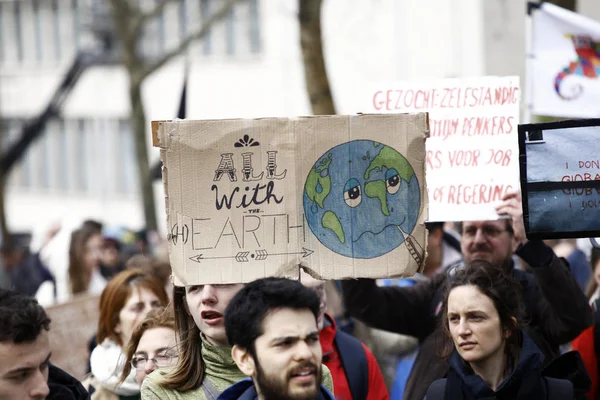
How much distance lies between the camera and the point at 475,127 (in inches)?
222

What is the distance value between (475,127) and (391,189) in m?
1.37

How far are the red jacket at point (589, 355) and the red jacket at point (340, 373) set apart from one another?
4.13ft

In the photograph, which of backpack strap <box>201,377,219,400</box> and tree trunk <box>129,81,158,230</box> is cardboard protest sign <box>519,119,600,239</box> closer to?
backpack strap <box>201,377,219,400</box>

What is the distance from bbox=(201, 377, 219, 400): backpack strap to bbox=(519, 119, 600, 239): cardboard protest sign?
129cm

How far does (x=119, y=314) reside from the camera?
6.45 m

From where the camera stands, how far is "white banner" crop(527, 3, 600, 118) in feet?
23.7

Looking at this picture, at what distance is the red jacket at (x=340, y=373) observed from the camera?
5.12 m

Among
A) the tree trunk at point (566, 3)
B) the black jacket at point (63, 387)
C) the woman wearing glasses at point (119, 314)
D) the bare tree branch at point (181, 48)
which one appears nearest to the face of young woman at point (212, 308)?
the black jacket at point (63, 387)

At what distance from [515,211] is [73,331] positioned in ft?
15.8

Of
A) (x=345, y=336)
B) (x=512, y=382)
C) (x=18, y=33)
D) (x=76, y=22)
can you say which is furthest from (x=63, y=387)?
(x=18, y=33)

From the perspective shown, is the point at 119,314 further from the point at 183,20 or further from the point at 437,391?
the point at 183,20

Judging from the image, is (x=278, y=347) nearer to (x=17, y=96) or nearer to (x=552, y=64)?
(x=552, y=64)

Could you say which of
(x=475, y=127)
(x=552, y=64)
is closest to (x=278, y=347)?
(x=475, y=127)

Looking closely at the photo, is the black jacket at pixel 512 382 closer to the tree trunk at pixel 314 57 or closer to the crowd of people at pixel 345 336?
the crowd of people at pixel 345 336
